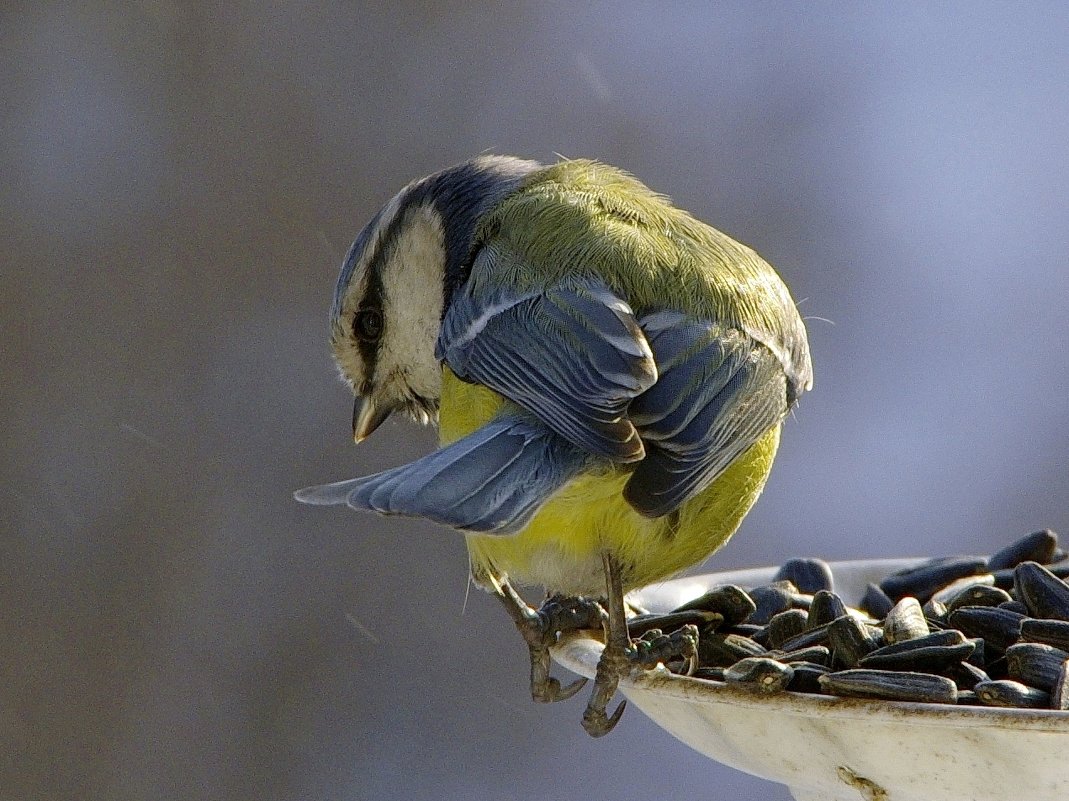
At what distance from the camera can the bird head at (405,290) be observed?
Answer: 196 cm

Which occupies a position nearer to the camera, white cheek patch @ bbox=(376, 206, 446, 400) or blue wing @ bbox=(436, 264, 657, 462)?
blue wing @ bbox=(436, 264, 657, 462)

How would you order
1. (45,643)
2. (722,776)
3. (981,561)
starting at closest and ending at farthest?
1. (981,561)
2. (45,643)
3. (722,776)

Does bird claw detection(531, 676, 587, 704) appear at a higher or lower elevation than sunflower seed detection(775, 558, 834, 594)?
lower

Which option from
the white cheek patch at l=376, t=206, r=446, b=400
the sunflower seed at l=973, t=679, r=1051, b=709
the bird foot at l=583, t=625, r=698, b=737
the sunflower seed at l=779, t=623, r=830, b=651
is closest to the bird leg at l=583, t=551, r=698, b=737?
the bird foot at l=583, t=625, r=698, b=737

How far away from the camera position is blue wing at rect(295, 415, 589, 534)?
4.30 ft

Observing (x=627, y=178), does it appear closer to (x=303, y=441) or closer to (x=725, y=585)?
(x=725, y=585)

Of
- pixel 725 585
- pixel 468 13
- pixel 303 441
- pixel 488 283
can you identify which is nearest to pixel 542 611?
pixel 725 585

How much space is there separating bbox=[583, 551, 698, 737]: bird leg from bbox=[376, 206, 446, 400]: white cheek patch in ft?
1.61

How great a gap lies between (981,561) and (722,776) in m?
2.13

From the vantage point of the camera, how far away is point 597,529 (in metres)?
1.58

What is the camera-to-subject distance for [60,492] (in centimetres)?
371

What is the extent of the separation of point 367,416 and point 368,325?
0.45 feet

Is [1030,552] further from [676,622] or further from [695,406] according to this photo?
[695,406]

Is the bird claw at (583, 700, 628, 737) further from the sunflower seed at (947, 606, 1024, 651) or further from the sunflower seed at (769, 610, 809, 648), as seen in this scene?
the sunflower seed at (947, 606, 1024, 651)
